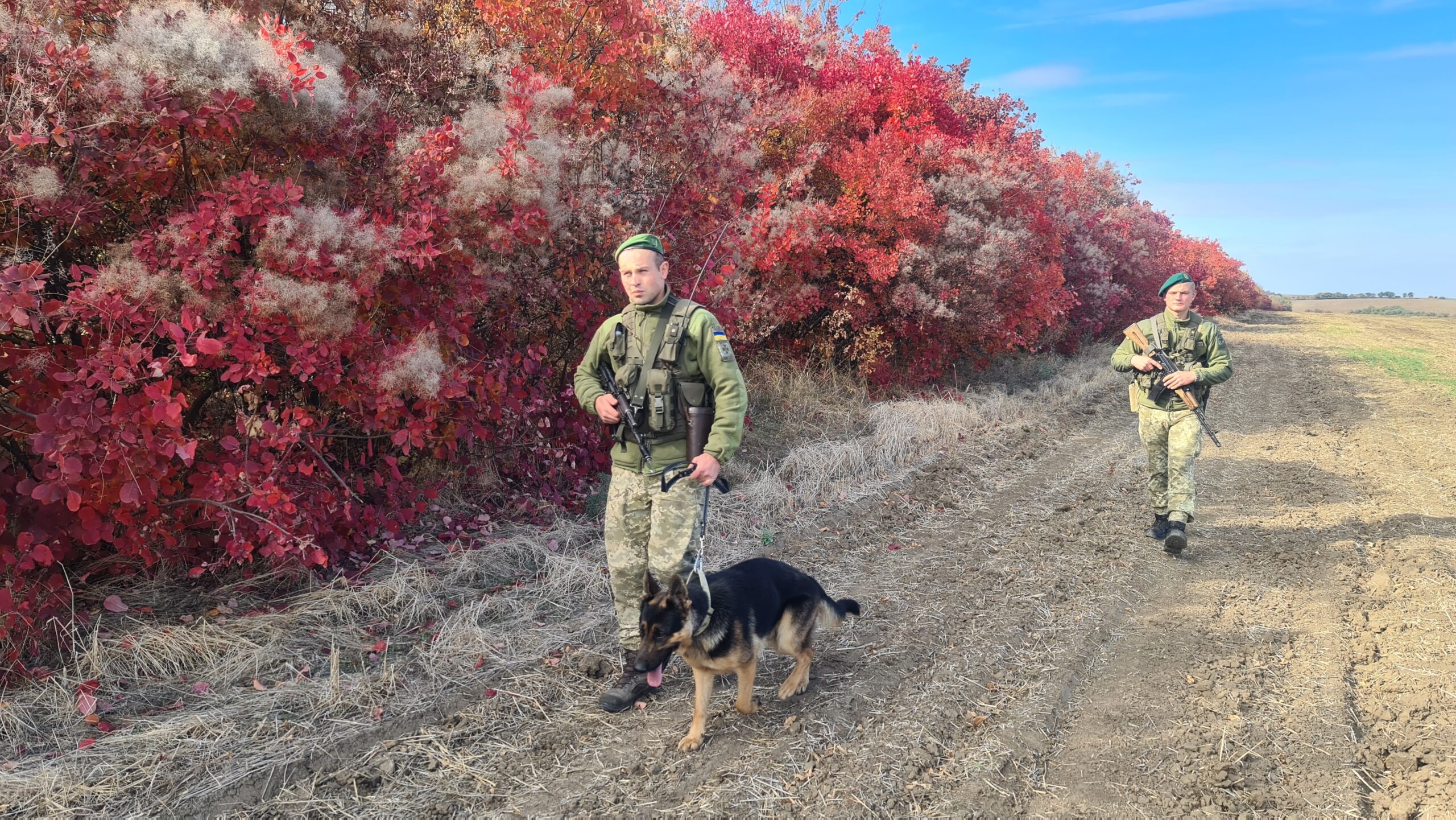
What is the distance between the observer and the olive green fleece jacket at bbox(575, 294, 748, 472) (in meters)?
3.54

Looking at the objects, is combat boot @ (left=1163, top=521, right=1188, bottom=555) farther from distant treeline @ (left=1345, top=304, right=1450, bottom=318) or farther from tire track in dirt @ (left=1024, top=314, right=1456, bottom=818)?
distant treeline @ (left=1345, top=304, right=1450, bottom=318)

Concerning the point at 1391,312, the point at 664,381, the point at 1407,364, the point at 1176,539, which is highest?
the point at 1391,312

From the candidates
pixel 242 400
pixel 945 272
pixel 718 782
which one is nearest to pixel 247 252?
pixel 242 400

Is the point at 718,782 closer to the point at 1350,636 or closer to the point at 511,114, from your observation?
the point at 1350,636

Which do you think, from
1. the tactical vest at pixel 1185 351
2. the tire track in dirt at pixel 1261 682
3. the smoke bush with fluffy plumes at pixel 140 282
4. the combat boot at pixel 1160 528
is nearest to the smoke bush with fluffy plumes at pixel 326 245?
the smoke bush with fluffy plumes at pixel 140 282

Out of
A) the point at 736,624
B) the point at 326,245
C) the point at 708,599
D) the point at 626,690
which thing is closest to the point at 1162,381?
the point at 736,624

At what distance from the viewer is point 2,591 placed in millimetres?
3441

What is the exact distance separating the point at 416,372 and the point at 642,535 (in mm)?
1780

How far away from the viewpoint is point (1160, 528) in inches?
246

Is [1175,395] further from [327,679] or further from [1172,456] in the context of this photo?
[327,679]

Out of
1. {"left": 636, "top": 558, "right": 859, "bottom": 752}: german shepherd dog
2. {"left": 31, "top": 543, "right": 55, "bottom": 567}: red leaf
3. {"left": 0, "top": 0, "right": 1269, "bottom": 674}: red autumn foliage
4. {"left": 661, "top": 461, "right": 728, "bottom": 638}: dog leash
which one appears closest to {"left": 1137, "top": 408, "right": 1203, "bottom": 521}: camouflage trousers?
{"left": 636, "top": 558, "right": 859, "bottom": 752}: german shepherd dog

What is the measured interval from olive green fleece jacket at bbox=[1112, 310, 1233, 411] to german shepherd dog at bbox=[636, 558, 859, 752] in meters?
3.79

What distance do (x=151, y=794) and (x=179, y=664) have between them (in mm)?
1043

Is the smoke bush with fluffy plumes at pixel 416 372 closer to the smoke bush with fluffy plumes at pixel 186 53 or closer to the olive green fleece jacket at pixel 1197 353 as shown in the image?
the smoke bush with fluffy plumes at pixel 186 53
